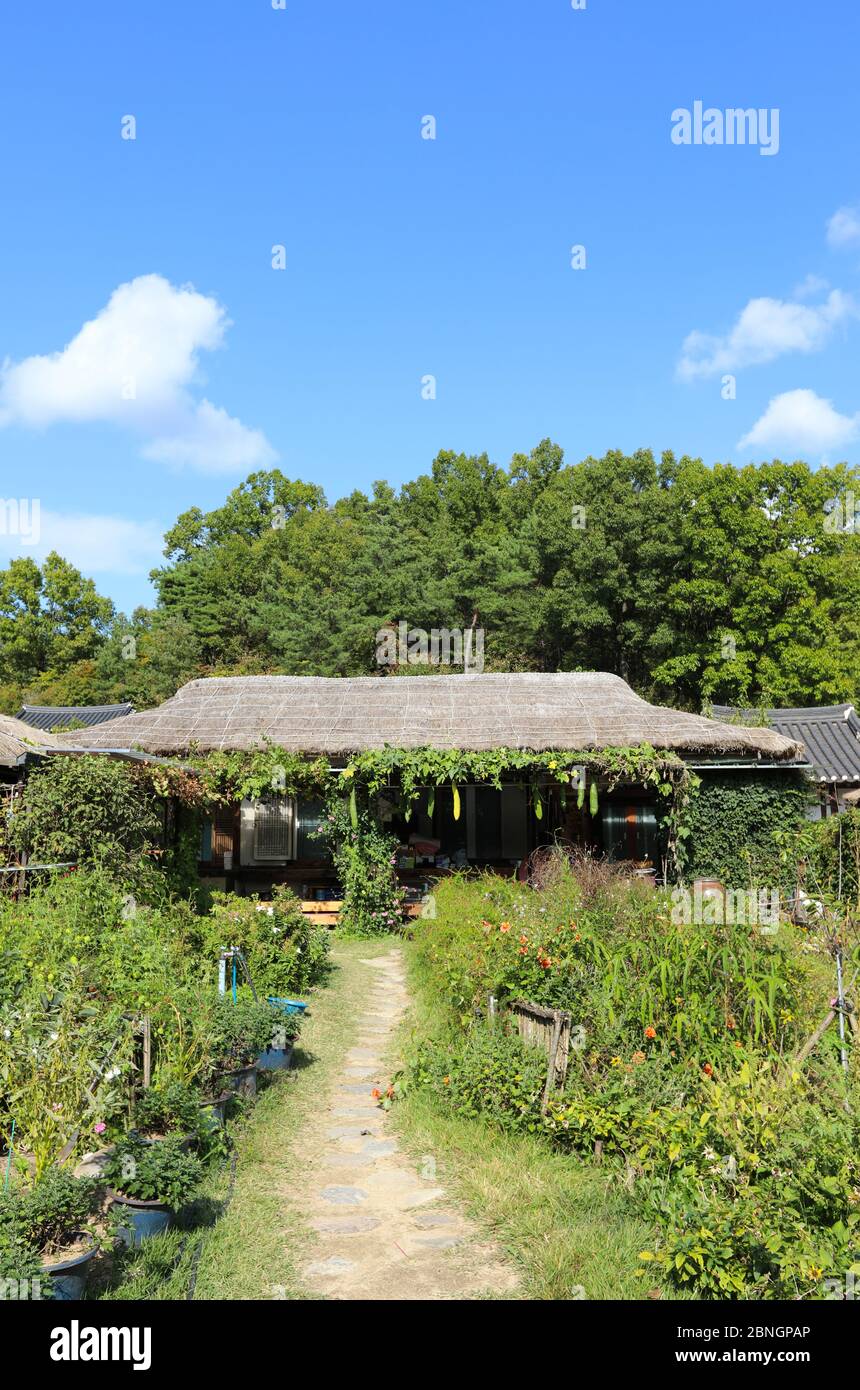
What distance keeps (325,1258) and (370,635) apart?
98.5 feet

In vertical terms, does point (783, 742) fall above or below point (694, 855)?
above

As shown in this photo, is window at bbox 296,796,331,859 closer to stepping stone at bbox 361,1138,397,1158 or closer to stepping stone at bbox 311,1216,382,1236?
stepping stone at bbox 361,1138,397,1158

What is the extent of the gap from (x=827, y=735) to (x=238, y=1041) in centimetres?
1705

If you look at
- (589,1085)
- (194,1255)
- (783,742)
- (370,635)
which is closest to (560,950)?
(589,1085)

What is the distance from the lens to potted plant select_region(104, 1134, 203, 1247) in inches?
168

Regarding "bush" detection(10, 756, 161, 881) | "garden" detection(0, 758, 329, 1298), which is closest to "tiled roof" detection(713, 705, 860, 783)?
"bush" detection(10, 756, 161, 881)

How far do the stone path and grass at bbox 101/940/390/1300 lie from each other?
0.43ft

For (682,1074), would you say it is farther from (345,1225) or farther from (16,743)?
(16,743)

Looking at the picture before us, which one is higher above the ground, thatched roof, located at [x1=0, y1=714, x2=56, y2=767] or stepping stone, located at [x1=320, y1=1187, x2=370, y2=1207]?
thatched roof, located at [x1=0, y1=714, x2=56, y2=767]

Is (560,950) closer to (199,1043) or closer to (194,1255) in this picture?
(199,1043)

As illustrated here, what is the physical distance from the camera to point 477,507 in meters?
44.5

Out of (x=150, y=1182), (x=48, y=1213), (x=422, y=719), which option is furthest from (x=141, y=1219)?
(x=422, y=719)

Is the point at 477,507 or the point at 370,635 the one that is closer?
the point at 370,635

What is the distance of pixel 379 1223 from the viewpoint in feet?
15.9
